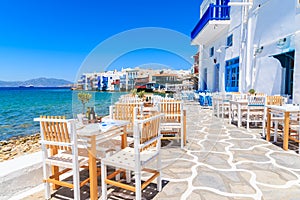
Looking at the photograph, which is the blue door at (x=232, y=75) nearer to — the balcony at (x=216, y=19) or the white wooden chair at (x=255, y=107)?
the balcony at (x=216, y=19)

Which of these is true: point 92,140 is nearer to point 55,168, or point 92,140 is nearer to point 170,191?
point 55,168

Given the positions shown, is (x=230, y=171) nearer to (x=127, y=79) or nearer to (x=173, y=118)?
(x=173, y=118)

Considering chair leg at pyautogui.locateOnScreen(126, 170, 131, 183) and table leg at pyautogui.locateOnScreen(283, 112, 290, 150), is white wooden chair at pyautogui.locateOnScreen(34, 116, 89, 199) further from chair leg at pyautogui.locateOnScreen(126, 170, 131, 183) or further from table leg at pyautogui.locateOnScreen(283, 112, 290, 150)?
table leg at pyautogui.locateOnScreen(283, 112, 290, 150)

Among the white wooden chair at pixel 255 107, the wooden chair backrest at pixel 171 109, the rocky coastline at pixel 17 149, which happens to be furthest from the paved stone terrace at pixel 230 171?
the rocky coastline at pixel 17 149

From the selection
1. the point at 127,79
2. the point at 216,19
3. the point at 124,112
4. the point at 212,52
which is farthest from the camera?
the point at 212,52

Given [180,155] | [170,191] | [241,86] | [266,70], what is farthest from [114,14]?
[170,191]

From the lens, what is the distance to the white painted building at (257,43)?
504cm

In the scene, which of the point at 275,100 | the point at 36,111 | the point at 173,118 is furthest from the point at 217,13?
the point at 36,111

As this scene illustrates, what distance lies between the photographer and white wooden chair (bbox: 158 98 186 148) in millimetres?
3350

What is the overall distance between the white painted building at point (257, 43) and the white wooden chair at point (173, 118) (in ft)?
10.5

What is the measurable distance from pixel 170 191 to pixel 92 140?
0.93 meters

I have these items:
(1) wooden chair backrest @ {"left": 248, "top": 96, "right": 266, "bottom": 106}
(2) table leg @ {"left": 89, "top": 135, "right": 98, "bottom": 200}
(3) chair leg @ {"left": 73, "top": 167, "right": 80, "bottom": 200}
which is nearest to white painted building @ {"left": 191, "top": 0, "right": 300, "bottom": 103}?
(1) wooden chair backrest @ {"left": 248, "top": 96, "right": 266, "bottom": 106}

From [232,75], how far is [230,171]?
7.56 metres

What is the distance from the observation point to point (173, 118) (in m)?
3.70
